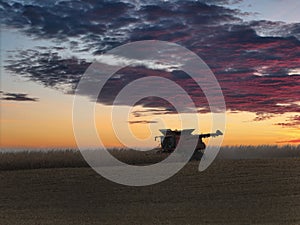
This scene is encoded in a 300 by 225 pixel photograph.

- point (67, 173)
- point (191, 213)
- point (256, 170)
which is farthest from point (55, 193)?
point (256, 170)

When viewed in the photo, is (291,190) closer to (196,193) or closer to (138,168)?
(196,193)

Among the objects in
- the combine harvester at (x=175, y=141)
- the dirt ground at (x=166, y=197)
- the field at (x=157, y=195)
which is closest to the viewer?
the dirt ground at (x=166, y=197)

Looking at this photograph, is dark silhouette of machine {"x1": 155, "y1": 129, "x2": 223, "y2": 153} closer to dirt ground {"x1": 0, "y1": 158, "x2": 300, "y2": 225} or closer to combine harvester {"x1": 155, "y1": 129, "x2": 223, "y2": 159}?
combine harvester {"x1": 155, "y1": 129, "x2": 223, "y2": 159}

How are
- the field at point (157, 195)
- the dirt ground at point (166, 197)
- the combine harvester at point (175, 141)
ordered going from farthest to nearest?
1. the combine harvester at point (175, 141)
2. the field at point (157, 195)
3. the dirt ground at point (166, 197)

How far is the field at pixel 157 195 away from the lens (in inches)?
1006

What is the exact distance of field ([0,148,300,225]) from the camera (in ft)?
83.8

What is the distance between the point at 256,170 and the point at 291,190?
7207 mm

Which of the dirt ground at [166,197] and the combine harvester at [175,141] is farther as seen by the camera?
the combine harvester at [175,141]

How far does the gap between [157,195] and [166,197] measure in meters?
0.88

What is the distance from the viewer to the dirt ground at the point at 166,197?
25.4 metres

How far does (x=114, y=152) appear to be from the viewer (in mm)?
51500

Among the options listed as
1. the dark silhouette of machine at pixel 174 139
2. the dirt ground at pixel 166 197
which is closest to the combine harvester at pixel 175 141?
the dark silhouette of machine at pixel 174 139

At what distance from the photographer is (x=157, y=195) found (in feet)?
107

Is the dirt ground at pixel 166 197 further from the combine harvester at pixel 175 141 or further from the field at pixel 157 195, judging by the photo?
the combine harvester at pixel 175 141
